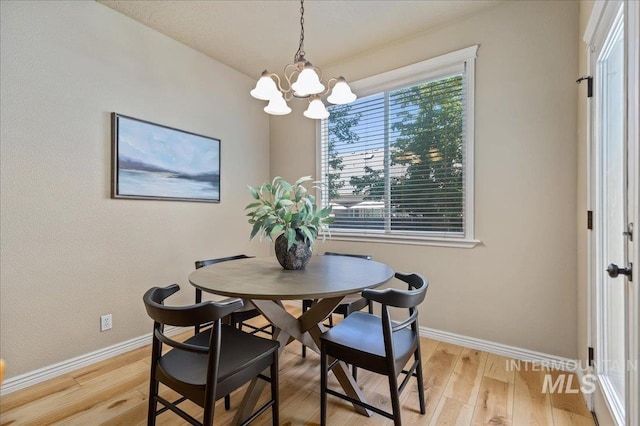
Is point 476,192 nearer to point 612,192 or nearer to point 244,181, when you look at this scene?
point 612,192

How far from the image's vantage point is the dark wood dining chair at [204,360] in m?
1.16

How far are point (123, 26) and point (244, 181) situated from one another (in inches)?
67.1

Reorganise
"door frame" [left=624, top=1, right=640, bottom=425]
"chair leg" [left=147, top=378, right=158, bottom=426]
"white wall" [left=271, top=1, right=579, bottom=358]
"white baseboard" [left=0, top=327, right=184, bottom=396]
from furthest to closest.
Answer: "white wall" [left=271, top=1, right=579, bottom=358] < "white baseboard" [left=0, top=327, right=184, bottom=396] < "chair leg" [left=147, top=378, right=158, bottom=426] < "door frame" [left=624, top=1, right=640, bottom=425]

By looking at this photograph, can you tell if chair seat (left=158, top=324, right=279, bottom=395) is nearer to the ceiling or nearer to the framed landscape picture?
the framed landscape picture

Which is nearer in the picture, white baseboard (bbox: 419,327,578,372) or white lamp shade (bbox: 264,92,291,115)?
white lamp shade (bbox: 264,92,291,115)

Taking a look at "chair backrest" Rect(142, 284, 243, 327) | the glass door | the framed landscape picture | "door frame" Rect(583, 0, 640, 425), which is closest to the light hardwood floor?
the glass door

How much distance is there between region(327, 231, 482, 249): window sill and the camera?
2488 mm

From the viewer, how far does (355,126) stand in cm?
315

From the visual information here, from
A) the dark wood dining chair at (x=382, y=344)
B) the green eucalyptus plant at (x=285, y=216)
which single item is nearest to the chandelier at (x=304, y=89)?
the green eucalyptus plant at (x=285, y=216)

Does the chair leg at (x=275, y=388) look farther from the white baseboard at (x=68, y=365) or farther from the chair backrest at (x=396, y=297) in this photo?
the white baseboard at (x=68, y=365)

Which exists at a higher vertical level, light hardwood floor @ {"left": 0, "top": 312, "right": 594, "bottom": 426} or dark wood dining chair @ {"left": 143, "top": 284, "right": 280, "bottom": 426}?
dark wood dining chair @ {"left": 143, "top": 284, "right": 280, "bottom": 426}

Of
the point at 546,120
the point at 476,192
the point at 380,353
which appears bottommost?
the point at 380,353

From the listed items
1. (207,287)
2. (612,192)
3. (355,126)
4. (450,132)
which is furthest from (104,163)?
(612,192)

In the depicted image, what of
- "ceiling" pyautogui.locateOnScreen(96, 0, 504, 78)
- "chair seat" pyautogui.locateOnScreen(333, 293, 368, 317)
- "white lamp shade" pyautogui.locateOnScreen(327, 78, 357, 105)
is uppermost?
"ceiling" pyautogui.locateOnScreen(96, 0, 504, 78)
